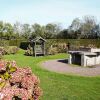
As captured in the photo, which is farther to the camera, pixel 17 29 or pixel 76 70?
pixel 17 29

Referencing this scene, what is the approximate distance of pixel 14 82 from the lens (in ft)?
13.6

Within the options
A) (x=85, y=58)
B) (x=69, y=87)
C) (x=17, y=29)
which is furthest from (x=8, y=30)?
(x=69, y=87)

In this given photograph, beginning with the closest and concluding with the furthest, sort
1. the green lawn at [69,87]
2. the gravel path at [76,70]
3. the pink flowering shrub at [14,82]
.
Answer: the pink flowering shrub at [14,82], the green lawn at [69,87], the gravel path at [76,70]

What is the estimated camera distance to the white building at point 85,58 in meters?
19.0

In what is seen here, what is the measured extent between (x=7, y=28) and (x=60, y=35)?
51.1ft

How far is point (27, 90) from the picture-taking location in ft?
13.8

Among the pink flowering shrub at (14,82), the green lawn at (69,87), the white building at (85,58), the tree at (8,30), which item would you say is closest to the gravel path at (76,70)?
the green lawn at (69,87)

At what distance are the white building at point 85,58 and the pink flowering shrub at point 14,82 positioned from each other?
14.6 metres

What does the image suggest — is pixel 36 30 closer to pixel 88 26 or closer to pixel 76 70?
pixel 88 26

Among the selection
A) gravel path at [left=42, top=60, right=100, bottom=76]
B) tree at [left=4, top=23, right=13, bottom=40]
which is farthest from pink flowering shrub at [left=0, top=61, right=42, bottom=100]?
tree at [left=4, top=23, right=13, bottom=40]

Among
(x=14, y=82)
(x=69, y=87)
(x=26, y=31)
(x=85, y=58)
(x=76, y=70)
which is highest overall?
(x=26, y=31)

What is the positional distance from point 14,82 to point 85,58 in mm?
15302

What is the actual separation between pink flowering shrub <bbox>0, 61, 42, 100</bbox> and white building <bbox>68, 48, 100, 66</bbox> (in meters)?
14.6

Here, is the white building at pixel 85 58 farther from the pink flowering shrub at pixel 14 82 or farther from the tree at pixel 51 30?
the tree at pixel 51 30
